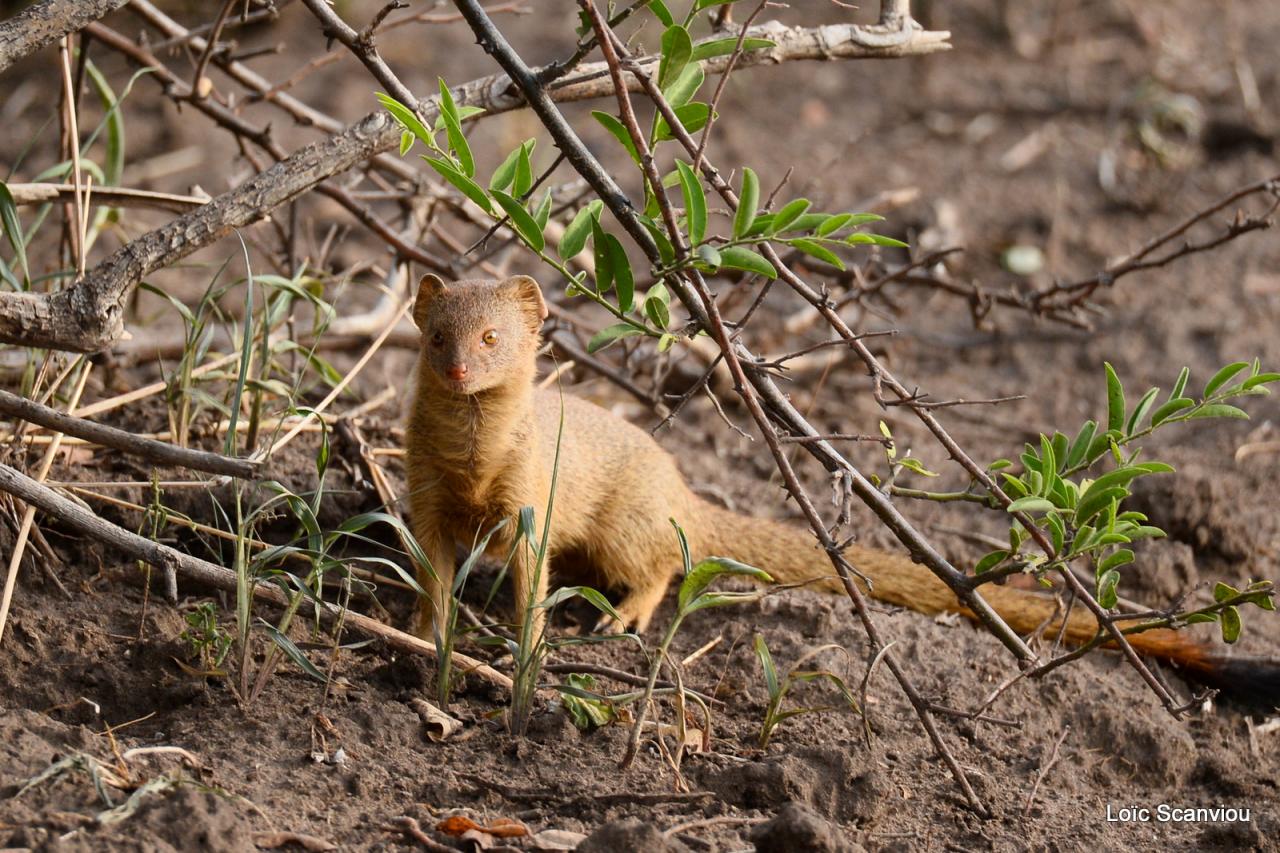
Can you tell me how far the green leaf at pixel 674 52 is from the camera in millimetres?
2057

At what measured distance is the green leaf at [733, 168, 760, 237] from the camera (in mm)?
1985

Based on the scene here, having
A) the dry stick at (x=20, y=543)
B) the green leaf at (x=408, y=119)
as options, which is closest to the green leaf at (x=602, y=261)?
the green leaf at (x=408, y=119)

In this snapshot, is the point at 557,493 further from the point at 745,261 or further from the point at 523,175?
the point at 745,261

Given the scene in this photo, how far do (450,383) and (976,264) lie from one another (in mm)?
3389

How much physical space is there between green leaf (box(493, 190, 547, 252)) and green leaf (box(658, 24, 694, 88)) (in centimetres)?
33

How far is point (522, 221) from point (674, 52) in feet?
1.26

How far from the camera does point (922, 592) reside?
125 inches

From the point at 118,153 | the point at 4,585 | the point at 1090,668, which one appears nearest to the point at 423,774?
the point at 4,585

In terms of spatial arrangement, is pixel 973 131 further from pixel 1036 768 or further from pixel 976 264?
pixel 1036 768

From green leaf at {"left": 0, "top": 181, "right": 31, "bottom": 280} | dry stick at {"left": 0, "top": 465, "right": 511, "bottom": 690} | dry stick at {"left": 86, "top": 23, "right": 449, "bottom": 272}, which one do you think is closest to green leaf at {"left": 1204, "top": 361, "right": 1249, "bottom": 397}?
dry stick at {"left": 0, "top": 465, "right": 511, "bottom": 690}

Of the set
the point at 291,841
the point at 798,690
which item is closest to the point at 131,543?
the point at 291,841

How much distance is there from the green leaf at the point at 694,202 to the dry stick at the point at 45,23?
1.13m

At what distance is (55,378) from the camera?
296cm

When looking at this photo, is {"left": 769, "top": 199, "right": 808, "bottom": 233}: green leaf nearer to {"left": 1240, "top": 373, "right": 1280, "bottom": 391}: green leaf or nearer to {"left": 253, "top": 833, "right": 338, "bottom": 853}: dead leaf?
{"left": 1240, "top": 373, "right": 1280, "bottom": 391}: green leaf
